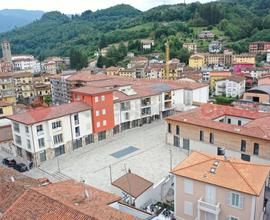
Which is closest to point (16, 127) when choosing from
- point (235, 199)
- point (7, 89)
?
point (235, 199)

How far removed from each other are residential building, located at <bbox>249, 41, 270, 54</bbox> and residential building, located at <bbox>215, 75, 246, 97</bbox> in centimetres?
5625

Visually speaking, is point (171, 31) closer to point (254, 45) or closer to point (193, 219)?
point (254, 45)

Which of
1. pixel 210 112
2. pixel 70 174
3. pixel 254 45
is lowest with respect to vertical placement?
pixel 70 174

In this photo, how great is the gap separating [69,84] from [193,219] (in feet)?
182

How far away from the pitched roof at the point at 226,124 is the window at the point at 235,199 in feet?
42.6

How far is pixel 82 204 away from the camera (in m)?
17.1

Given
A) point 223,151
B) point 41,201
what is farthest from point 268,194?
point 41,201

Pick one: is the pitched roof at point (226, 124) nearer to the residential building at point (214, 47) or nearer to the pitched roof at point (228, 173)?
the pitched roof at point (228, 173)

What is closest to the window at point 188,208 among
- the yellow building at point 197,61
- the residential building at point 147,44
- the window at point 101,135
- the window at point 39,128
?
the window at point 39,128

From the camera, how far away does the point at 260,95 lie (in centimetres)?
6069

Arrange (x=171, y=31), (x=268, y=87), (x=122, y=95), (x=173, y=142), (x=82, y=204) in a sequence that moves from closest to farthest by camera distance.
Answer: (x=82, y=204), (x=173, y=142), (x=122, y=95), (x=268, y=87), (x=171, y=31)

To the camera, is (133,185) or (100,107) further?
(100,107)

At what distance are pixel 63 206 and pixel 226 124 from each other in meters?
26.1

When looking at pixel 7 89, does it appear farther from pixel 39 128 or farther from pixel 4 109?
pixel 39 128
